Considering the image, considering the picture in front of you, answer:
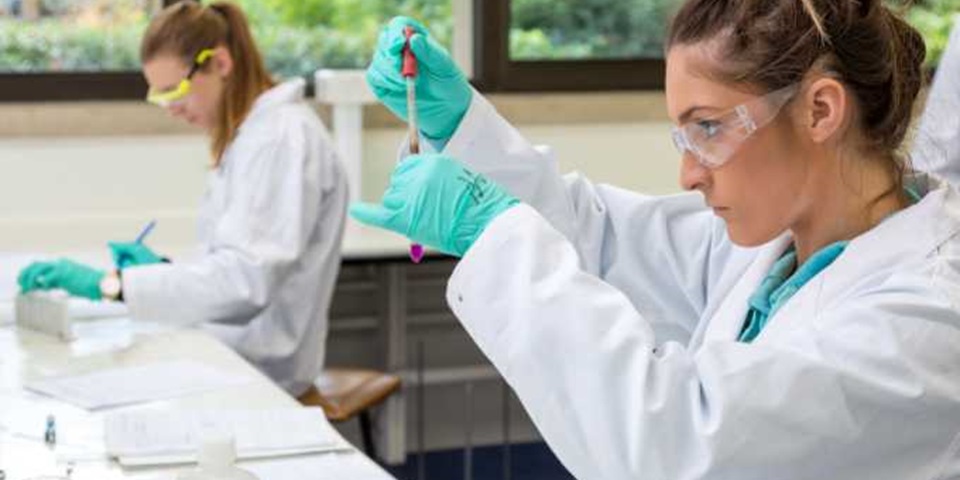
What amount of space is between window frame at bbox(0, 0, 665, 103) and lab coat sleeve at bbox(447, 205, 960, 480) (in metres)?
2.80

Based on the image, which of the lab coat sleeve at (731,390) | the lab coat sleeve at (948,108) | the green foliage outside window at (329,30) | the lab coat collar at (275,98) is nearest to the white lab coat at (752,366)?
the lab coat sleeve at (731,390)

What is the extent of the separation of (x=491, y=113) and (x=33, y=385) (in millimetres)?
936


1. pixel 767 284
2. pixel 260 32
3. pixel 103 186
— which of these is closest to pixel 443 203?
pixel 767 284

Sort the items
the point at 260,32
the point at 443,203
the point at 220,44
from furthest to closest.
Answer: the point at 260,32
the point at 220,44
the point at 443,203

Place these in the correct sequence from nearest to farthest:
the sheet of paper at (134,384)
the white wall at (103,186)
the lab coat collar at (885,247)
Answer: the lab coat collar at (885,247), the sheet of paper at (134,384), the white wall at (103,186)

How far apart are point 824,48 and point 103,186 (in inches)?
109

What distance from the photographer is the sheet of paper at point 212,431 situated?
5.86ft

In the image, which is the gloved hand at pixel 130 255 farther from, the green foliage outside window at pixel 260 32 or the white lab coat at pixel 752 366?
the white lab coat at pixel 752 366

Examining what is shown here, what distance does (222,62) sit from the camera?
289cm

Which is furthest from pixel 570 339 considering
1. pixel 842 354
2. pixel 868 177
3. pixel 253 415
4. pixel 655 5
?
pixel 655 5

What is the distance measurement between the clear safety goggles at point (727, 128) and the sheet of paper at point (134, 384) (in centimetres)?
109

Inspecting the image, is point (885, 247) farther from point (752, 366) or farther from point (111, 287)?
point (111, 287)

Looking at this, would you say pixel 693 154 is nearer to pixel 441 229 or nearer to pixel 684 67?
pixel 684 67

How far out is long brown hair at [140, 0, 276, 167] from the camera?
112 inches
